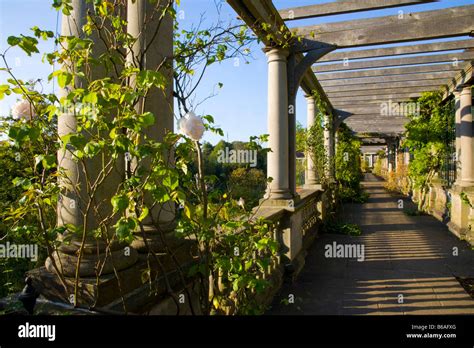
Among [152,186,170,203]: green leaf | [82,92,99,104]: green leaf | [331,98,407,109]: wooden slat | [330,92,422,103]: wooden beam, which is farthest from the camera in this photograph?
[331,98,407,109]: wooden slat

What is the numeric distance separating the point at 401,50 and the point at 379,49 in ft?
1.39

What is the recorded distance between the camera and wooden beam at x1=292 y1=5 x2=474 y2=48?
5.22 metres

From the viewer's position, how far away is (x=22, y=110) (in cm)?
163

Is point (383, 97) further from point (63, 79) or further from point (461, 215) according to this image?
point (63, 79)

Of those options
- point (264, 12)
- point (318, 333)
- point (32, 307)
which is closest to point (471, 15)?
point (264, 12)

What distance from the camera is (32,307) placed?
66.2 inches

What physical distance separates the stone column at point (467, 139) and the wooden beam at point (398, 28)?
2822 millimetres

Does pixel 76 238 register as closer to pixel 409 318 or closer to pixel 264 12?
pixel 409 318

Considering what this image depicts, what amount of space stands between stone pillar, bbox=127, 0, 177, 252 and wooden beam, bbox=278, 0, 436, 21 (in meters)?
3.37

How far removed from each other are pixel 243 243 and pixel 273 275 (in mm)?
2074
